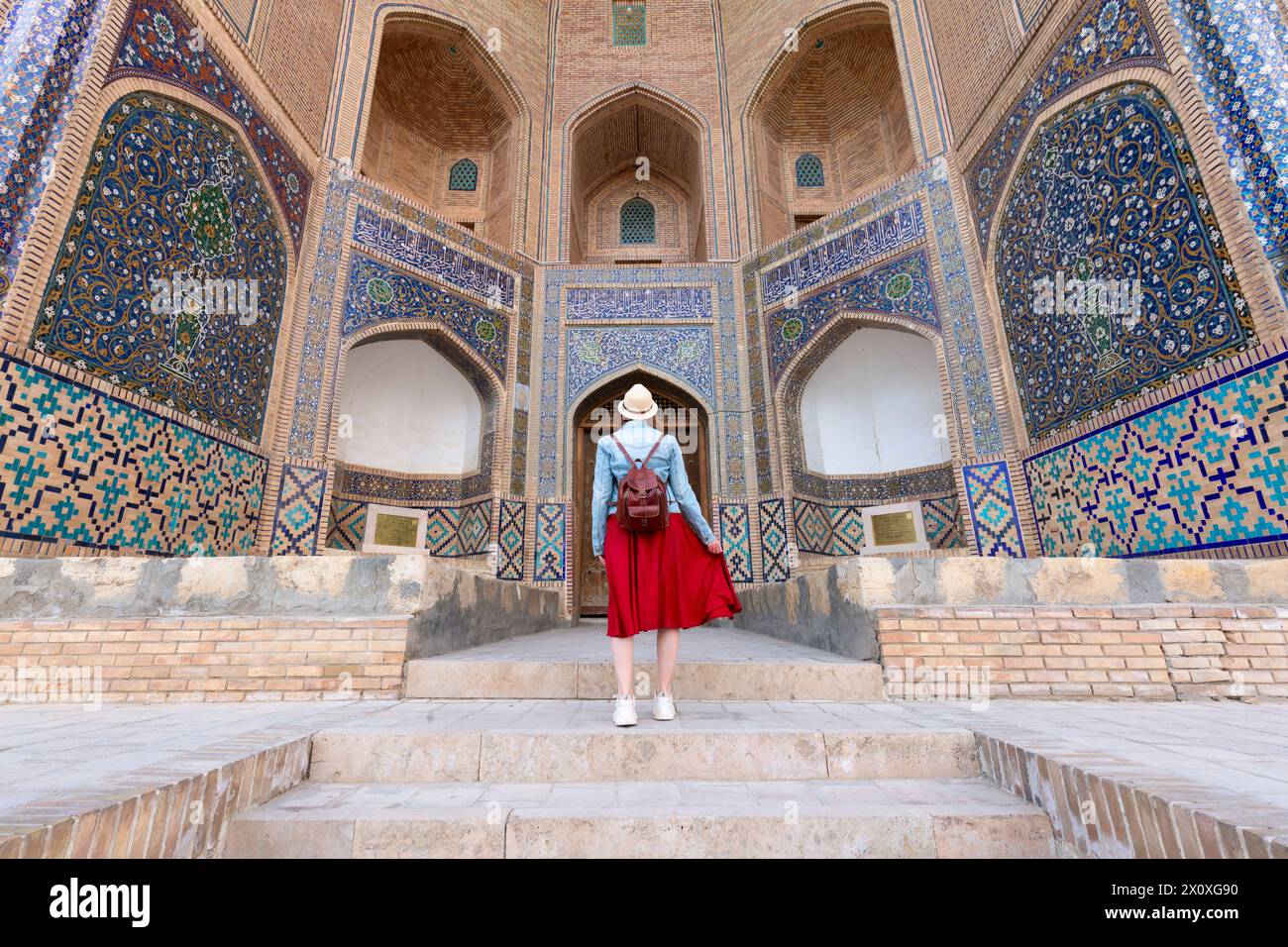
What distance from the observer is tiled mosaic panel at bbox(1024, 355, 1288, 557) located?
3.56 m

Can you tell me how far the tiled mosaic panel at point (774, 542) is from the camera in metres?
7.42

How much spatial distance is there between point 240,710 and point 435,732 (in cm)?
107

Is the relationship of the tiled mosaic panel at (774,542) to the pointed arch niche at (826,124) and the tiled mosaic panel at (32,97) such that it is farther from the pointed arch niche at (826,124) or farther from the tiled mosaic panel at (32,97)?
the tiled mosaic panel at (32,97)

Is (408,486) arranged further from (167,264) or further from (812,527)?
(812,527)

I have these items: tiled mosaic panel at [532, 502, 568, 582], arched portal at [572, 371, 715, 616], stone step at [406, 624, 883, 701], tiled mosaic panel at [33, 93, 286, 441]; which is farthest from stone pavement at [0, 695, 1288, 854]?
arched portal at [572, 371, 715, 616]

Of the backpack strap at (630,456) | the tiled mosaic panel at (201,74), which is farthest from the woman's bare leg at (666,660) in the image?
the tiled mosaic panel at (201,74)

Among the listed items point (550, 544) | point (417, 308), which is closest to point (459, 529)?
point (550, 544)

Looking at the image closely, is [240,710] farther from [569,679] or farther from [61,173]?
[61,173]

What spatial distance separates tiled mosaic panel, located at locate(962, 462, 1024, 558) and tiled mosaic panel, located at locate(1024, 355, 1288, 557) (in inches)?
19.4

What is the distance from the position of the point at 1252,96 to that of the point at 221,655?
21.7 ft

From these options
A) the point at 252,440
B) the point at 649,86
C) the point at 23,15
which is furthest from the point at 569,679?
the point at 649,86

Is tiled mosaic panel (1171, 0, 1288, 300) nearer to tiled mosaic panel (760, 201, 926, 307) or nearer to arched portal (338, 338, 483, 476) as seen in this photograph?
tiled mosaic panel (760, 201, 926, 307)

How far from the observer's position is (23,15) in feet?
13.4
